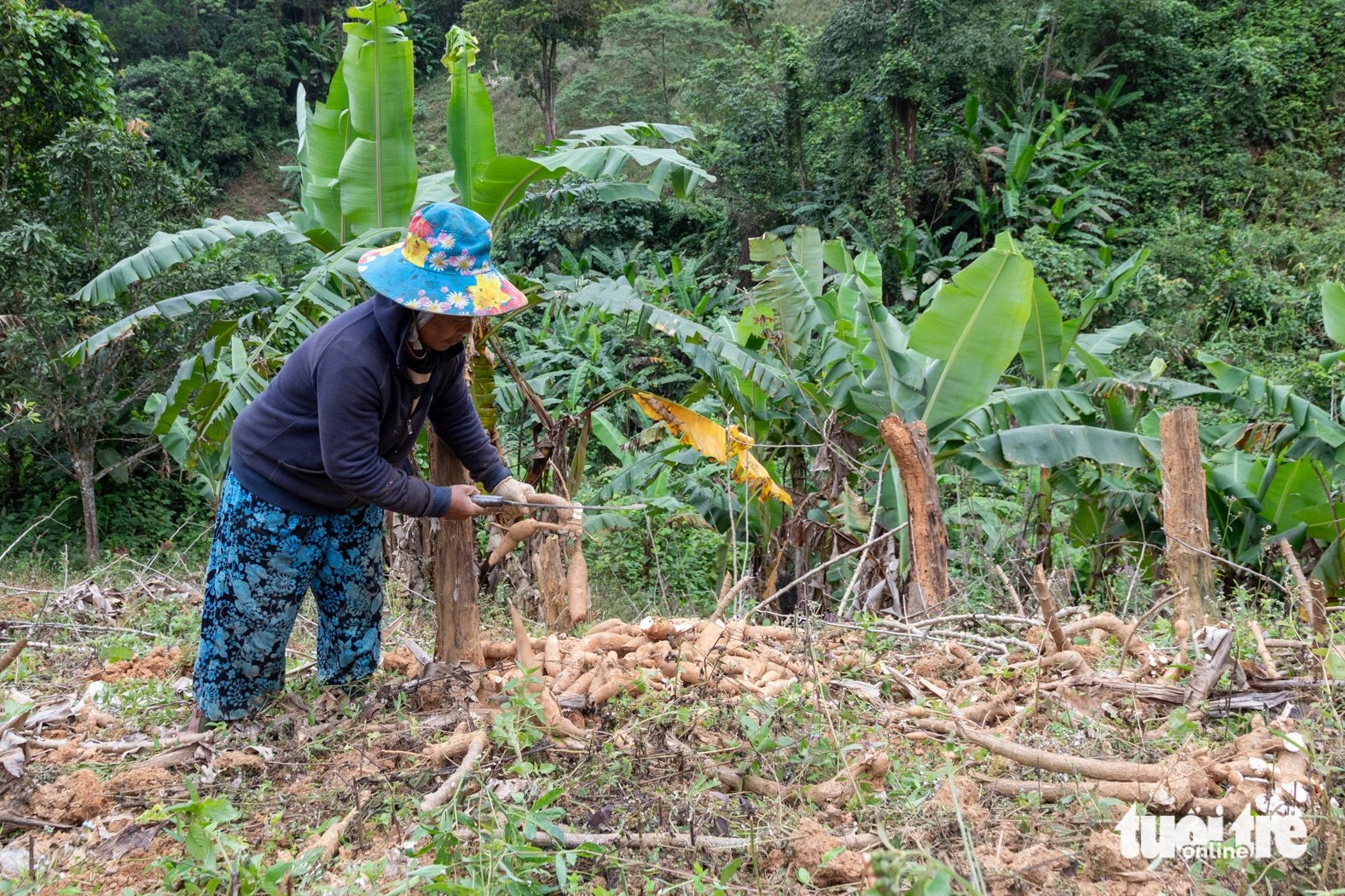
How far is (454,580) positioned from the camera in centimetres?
329

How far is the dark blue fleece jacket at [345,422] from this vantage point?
258cm

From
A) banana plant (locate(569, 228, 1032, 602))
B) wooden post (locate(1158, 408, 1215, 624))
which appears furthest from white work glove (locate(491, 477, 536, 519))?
wooden post (locate(1158, 408, 1215, 624))

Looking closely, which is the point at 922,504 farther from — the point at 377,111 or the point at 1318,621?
the point at 377,111

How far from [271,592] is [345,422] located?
0.72m

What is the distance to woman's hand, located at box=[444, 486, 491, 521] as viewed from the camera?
2.83 metres

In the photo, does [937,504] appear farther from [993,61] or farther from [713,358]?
[993,61]

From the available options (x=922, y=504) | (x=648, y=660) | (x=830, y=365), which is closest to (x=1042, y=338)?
(x=830, y=365)

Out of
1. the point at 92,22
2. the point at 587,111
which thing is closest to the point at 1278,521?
the point at 92,22

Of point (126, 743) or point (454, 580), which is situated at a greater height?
point (454, 580)

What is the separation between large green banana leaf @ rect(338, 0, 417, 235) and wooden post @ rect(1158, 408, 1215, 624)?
3745 millimetres

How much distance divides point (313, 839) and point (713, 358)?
3.65m

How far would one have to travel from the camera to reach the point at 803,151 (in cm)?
1434

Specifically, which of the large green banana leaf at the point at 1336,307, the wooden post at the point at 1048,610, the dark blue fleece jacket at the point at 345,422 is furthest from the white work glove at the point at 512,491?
the large green banana leaf at the point at 1336,307

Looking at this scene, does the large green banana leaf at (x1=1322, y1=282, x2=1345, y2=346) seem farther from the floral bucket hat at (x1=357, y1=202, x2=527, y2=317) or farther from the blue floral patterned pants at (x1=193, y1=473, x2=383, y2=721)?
the blue floral patterned pants at (x1=193, y1=473, x2=383, y2=721)
